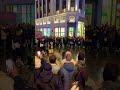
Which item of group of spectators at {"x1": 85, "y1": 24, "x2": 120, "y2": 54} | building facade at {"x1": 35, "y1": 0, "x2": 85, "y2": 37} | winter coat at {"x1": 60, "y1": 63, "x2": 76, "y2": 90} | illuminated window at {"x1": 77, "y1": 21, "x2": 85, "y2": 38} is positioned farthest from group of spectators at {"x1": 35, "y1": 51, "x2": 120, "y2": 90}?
group of spectators at {"x1": 85, "y1": 24, "x2": 120, "y2": 54}

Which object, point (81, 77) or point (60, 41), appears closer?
point (81, 77)

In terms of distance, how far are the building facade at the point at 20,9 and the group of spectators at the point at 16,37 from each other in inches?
6.0

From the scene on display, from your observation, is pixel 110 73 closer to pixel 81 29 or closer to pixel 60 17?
pixel 81 29

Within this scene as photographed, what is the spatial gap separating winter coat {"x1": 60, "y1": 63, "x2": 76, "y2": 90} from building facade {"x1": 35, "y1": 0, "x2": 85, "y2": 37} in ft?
6.49

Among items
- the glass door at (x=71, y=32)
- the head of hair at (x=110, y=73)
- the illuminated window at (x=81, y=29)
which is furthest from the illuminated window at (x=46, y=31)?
the head of hair at (x=110, y=73)

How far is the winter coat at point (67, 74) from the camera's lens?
3527 mm

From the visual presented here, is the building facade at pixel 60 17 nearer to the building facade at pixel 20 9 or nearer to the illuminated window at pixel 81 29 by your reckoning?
the illuminated window at pixel 81 29

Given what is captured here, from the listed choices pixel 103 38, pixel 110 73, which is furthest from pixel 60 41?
pixel 110 73

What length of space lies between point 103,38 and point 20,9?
201cm

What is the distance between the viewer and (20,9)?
5336 mm

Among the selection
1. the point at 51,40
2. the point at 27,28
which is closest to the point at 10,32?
the point at 27,28

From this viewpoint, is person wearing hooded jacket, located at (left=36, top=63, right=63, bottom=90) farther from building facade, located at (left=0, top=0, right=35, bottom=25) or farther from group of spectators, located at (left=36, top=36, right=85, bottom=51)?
group of spectators, located at (left=36, top=36, right=85, bottom=51)

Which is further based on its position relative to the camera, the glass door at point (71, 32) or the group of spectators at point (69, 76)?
the glass door at point (71, 32)

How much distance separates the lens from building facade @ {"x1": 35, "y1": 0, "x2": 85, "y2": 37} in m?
5.45
